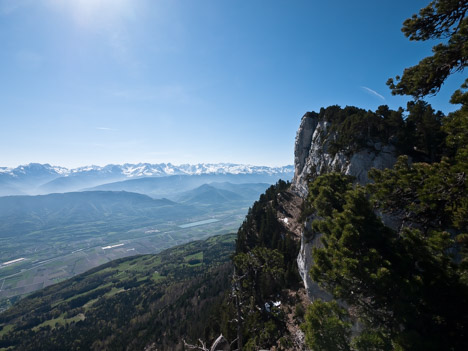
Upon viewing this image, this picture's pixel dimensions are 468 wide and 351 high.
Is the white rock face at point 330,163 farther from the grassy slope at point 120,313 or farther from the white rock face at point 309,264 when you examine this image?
the grassy slope at point 120,313

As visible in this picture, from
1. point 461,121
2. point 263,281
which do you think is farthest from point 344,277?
point 263,281

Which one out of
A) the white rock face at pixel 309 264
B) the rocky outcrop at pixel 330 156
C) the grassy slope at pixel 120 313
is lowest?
the grassy slope at pixel 120 313

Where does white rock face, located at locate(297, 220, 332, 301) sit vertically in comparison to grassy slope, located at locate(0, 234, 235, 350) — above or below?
above

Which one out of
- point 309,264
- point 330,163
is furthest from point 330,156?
point 309,264

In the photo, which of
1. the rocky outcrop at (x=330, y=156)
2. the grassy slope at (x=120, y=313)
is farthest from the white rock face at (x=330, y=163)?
the grassy slope at (x=120, y=313)

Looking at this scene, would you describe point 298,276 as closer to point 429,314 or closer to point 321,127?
point 429,314

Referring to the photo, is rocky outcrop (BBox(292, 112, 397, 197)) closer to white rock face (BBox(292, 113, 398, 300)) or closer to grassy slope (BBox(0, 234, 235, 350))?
white rock face (BBox(292, 113, 398, 300))

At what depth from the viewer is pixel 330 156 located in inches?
1829

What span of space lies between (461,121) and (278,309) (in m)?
31.8

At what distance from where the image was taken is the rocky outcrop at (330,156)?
115ft

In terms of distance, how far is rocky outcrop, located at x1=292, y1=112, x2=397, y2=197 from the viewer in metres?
35.0

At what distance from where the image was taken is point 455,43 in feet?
30.2

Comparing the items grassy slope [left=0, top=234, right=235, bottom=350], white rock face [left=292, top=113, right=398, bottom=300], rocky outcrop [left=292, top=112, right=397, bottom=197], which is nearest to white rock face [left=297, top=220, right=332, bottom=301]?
white rock face [left=292, top=113, right=398, bottom=300]

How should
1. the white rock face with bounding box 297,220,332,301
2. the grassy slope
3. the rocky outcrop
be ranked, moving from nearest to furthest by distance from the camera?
the white rock face with bounding box 297,220,332,301 < the rocky outcrop < the grassy slope
